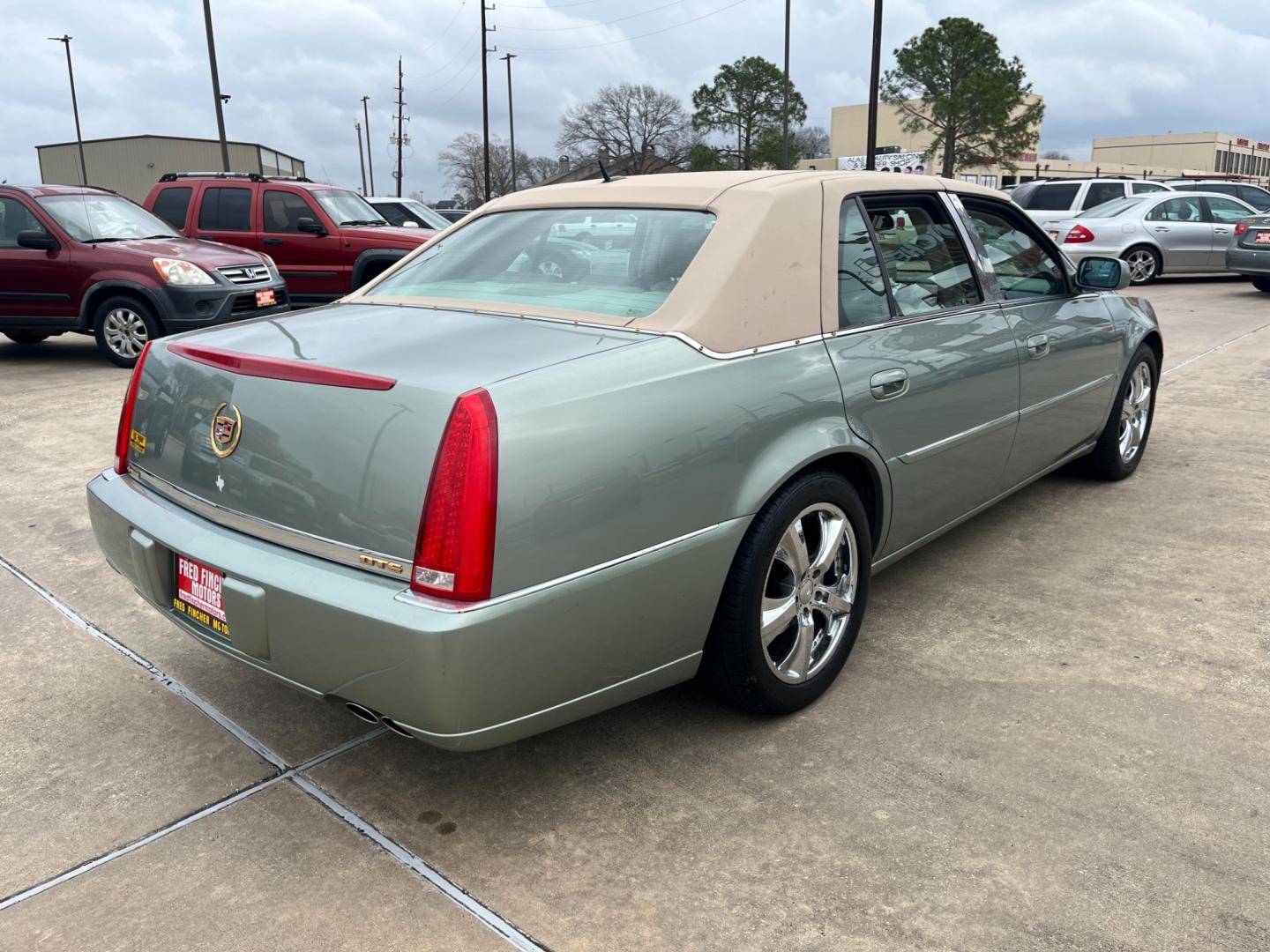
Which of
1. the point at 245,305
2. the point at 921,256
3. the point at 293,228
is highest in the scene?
the point at 293,228

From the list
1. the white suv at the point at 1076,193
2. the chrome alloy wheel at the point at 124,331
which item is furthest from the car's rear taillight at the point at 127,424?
the white suv at the point at 1076,193

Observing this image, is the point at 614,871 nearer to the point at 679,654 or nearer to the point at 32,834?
the point at 679,654

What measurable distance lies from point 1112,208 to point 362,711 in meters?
15.9

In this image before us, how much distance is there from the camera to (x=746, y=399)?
2.51m

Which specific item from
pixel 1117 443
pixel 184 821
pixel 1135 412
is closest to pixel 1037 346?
pixel 1117 443

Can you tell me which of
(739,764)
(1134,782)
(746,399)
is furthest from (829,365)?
(1134,782)

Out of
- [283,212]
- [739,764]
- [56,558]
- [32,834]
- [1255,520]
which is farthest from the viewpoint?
[283,212]

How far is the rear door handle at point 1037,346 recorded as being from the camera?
12.5 ft

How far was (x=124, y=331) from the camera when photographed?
869cm

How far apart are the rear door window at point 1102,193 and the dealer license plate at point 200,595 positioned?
55.3 ft

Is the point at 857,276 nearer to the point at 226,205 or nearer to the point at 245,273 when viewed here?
the point at 245,273

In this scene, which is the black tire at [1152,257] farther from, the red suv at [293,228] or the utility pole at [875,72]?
the red suv at [293,228]

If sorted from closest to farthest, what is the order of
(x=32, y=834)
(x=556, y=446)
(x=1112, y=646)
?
(x=556, y=446) < (x=32, y=834) < (x=1112, y=646)

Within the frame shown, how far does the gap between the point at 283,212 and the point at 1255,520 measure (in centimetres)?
1014
